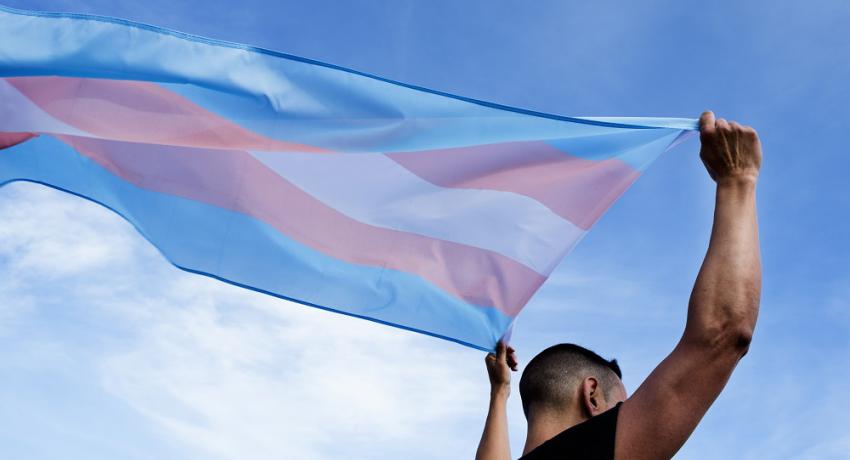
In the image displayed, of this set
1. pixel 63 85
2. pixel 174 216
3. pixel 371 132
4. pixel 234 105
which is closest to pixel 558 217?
pixel 371 132

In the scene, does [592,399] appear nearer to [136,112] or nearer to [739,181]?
[739,181]

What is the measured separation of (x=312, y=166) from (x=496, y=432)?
2.10m

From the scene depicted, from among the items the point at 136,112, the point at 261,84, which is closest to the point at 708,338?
the point at 261,84

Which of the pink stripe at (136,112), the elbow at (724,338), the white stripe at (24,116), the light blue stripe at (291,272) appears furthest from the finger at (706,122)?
the white stripe at (24,116)

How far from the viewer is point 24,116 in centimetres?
539

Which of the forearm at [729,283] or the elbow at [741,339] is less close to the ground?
the forearm at [729,283]

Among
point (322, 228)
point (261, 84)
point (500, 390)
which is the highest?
point (261, 84)

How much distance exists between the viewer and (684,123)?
4.77 m

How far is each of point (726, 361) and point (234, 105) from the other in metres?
3.57

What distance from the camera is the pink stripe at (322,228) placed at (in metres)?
5.50

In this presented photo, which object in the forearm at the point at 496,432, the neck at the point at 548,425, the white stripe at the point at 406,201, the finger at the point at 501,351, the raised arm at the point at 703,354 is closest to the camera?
the raised arm at the point at 703,354

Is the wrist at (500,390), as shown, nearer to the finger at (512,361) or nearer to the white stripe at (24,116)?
the finger at (512,361)

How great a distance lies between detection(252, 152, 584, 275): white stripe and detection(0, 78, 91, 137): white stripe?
1.28m

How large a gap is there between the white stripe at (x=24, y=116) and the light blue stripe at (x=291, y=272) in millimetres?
225
